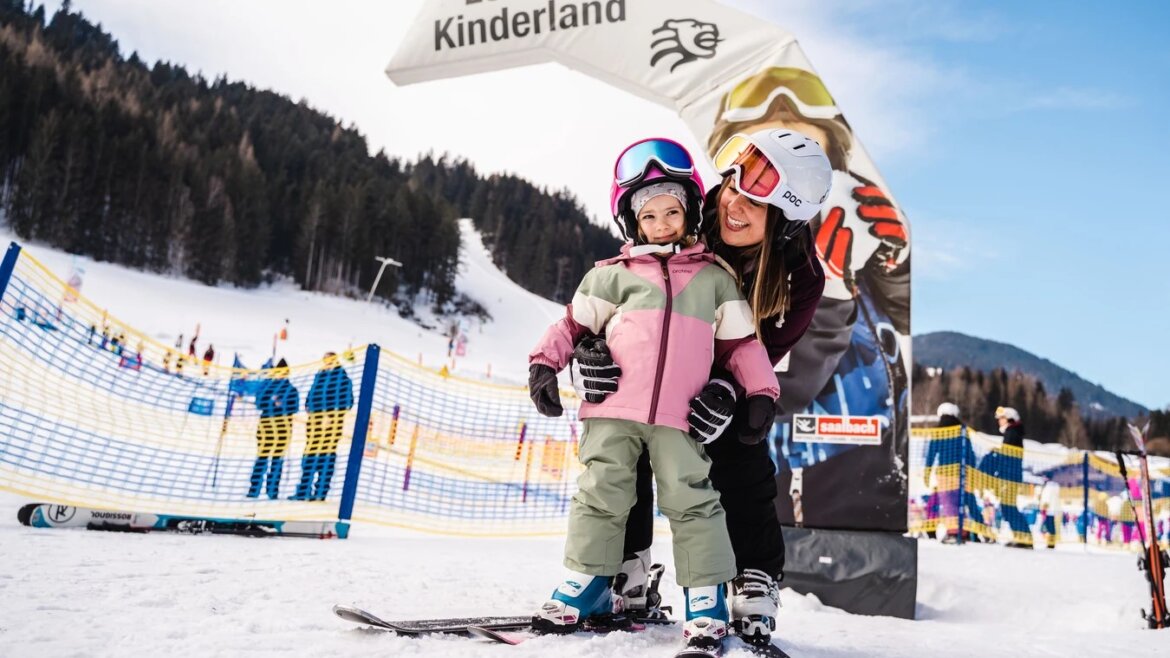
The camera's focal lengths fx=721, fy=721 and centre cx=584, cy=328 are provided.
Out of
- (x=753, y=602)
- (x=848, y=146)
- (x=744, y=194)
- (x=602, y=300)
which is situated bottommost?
(x=753, y=602)

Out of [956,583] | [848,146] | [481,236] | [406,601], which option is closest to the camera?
[406,601]

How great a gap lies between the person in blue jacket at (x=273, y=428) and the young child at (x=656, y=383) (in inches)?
194

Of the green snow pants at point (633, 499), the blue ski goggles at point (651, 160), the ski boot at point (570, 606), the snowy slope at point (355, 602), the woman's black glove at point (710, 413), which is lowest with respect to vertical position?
the snowy slope at point (355, 602)

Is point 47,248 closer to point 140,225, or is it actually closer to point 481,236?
point 140,225

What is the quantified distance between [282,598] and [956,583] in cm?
411

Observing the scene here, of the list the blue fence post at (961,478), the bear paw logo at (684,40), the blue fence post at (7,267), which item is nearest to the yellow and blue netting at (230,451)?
the blue fence post at (7,267)

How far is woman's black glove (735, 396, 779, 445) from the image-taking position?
7.34ft

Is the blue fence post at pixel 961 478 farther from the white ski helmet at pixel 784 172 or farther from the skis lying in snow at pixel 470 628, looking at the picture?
the skis lying in snow at pixel 470 628

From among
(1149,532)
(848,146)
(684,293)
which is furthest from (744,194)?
(1149,532)

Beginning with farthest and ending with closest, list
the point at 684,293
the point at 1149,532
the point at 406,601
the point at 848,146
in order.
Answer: the point at 1149,532 → the point at 848,146 → the point at 406,601 → the point at 684,293

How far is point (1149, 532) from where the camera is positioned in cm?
436

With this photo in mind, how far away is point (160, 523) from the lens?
14.8 ft

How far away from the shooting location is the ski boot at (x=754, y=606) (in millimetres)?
2256

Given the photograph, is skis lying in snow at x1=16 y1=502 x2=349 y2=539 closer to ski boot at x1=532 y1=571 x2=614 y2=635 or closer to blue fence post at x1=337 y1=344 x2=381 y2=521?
blue fence post at x1=337 y1=344 x2=381 y2=521
